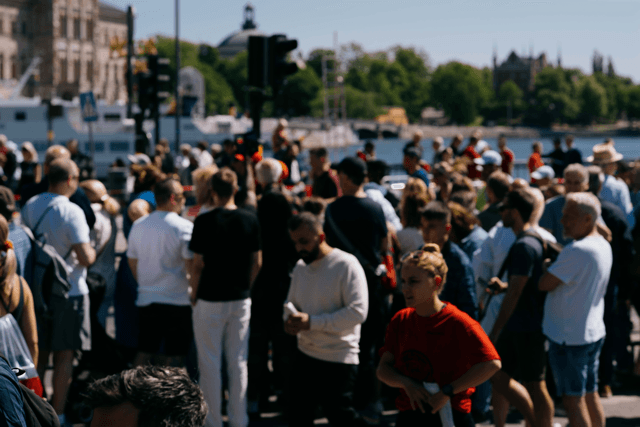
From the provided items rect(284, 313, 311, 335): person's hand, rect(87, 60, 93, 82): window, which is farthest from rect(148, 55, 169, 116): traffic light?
rect(87, 60, 93, 82): window

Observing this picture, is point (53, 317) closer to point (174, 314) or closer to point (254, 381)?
point (174, 314)

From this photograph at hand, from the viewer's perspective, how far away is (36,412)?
2.16 m

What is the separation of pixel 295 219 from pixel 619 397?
3.39 metres

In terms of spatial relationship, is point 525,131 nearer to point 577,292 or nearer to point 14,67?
point 14,67

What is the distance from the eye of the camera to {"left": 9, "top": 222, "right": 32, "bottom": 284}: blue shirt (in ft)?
14.5

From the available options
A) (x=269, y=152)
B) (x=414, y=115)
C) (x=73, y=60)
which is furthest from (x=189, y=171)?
(x=414, y=115)

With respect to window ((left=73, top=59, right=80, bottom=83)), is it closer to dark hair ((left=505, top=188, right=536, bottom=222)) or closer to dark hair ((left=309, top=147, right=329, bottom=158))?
→ dark hair ((left=309, top=147, right=329, bottom=158))

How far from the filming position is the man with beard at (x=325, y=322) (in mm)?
4324

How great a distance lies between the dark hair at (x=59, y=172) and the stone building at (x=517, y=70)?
181m

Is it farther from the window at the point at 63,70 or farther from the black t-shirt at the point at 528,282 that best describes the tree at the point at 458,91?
the black t-shirt at the point at 528,282

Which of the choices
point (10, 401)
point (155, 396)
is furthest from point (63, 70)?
point (155, 396)

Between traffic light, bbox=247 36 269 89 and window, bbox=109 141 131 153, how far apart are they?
30196mm

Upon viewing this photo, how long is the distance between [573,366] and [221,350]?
2235 mm

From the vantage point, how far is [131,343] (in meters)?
5.78
